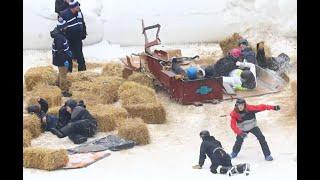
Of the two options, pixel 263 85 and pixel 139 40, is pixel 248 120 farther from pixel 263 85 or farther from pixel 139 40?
pixel 139 40

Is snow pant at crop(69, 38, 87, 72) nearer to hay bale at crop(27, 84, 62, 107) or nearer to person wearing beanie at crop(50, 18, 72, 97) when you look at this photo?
person wearing beanie at crop(50, 18, 72, 97)

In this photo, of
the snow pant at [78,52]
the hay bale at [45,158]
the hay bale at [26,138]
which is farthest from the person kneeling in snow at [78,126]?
the snow pant at [78,52]

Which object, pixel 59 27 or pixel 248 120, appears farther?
pixel 59 27

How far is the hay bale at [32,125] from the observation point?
1468 centimetres

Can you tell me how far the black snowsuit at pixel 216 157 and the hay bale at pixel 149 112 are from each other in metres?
1.13

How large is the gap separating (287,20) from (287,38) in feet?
0.85

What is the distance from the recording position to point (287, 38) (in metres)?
16.7

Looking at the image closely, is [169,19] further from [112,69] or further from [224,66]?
[224,66]

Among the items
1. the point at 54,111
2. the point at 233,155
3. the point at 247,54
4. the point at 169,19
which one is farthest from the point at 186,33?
the point at 233,155

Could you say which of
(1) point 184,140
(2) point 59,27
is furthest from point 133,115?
(2) point 59,27

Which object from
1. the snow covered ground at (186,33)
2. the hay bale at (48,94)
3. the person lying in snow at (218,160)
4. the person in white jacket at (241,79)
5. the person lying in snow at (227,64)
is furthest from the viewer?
the person lying in snow at (227,64)

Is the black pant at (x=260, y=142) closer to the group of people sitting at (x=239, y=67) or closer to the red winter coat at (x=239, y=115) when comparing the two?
the red winter coat at (x=239, y=115)

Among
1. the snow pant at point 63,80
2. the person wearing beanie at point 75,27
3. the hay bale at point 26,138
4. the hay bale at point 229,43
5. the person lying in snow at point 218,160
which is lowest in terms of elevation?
the person lying in snow at point 218,160

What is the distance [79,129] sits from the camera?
14641 mm
